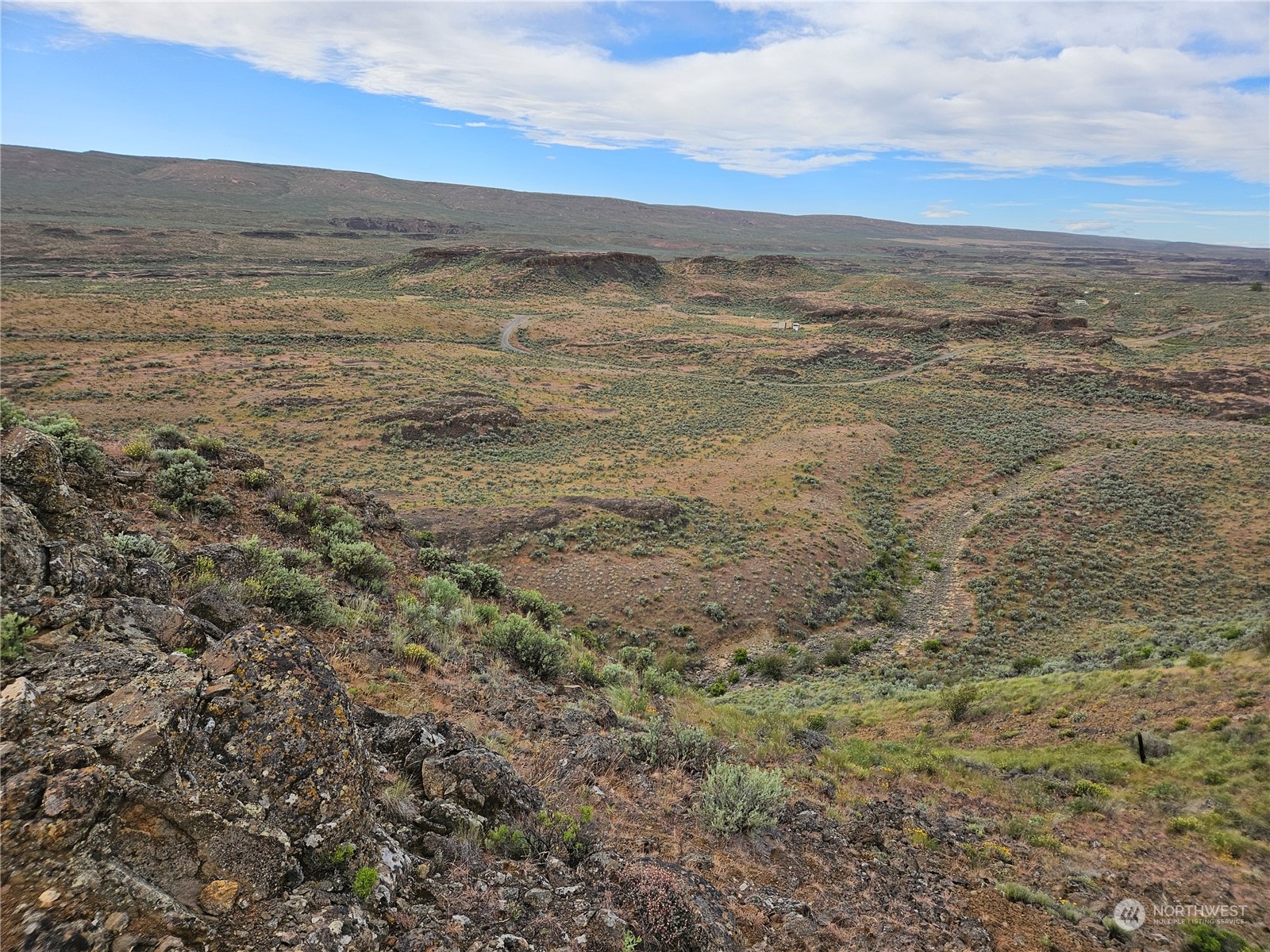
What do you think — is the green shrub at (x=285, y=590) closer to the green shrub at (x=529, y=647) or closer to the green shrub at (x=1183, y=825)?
the green shrub at (x=529, y=647)

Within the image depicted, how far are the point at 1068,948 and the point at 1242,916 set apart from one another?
97.6 inches

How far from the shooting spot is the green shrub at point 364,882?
336 cm

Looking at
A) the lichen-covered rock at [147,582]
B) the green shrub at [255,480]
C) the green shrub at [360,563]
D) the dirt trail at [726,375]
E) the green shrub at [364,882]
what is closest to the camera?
the green shrub at [364,882]

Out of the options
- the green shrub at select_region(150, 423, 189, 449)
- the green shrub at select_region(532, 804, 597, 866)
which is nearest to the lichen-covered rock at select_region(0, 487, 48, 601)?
the green shrub at select_region(532, 804, 597, 866)

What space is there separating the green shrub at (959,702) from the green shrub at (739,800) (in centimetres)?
723

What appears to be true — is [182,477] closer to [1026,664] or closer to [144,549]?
[144,549]

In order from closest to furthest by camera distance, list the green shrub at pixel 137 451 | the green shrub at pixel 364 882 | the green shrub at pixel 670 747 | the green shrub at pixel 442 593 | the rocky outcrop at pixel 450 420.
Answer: the green shrub at pixel 364 882
the green shrub at pixel 670 747
the green shrub at pixel 137 451
the green shrub at pixel 442 593
the rocky outcrop at pixel 450 420

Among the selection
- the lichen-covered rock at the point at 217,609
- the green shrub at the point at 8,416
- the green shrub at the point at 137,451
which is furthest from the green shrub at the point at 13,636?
the green shrub at the point at 137,451

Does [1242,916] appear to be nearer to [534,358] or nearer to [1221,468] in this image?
[1221,468]

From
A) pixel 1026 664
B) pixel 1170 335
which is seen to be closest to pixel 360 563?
pixel 1026 664

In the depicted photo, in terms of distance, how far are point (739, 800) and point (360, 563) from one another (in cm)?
693

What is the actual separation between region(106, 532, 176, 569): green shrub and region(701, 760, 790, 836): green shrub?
5962 mm

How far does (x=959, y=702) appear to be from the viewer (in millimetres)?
11906

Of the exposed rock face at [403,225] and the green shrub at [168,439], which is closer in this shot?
the green shrub at [168,439]
